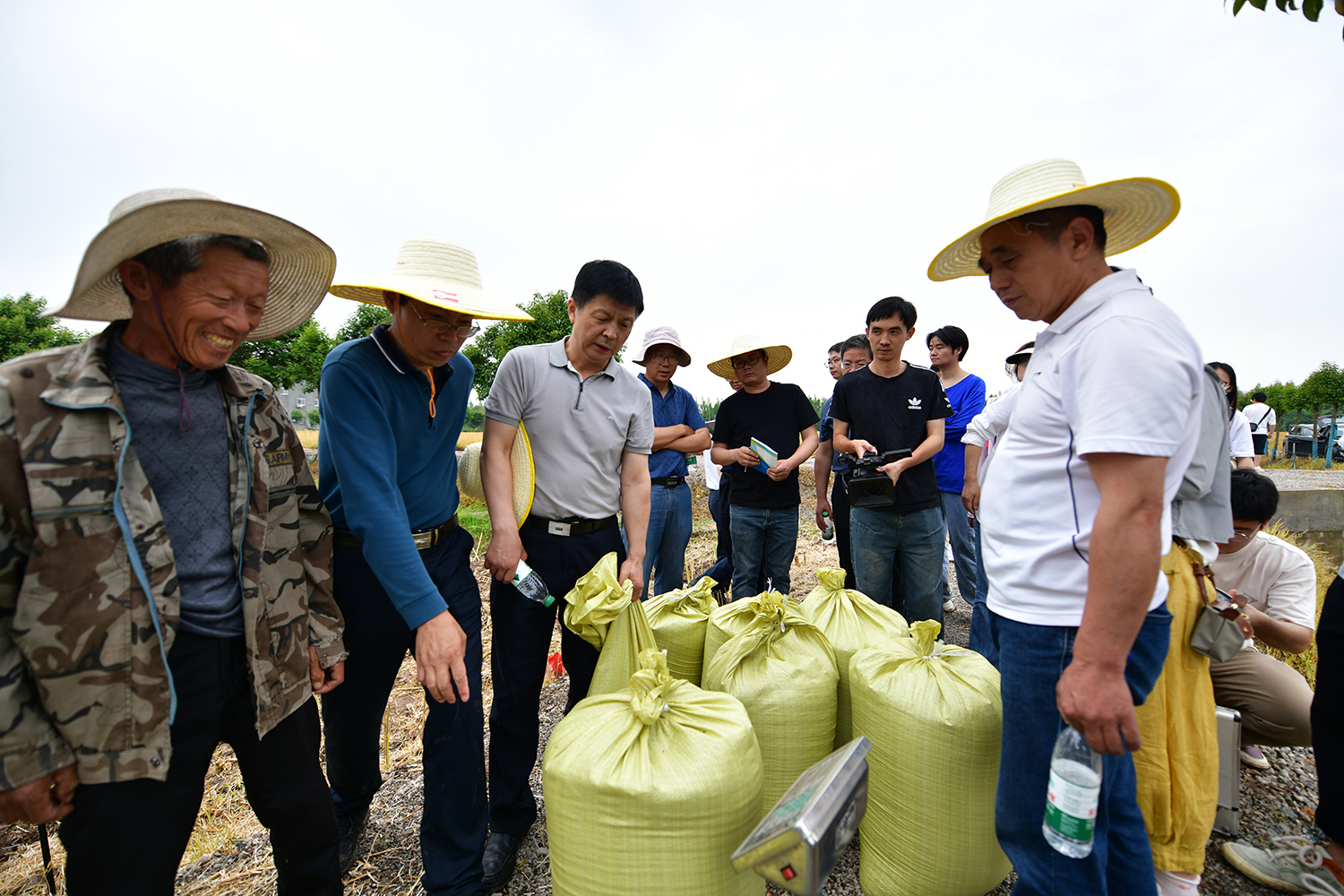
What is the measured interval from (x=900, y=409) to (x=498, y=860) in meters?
2.68

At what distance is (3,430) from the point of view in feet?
3.09

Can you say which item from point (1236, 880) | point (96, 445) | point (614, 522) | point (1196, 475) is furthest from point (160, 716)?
point (1236, 880)

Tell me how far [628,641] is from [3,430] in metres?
1.43

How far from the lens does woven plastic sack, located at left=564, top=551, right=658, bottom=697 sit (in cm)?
176

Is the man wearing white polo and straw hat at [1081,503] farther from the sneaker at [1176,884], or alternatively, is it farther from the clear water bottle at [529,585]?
the clear water bottle at [529,585]

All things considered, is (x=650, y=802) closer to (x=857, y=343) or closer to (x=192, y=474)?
(x=192, y=474)

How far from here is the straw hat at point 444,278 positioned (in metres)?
1.54

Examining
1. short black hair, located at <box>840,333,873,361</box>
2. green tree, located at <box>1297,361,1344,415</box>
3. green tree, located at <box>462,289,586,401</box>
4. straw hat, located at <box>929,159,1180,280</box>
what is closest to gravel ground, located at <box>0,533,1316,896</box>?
straw hat, located at <box>929,159,1180,280</box>

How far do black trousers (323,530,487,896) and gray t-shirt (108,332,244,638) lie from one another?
1.21 feet

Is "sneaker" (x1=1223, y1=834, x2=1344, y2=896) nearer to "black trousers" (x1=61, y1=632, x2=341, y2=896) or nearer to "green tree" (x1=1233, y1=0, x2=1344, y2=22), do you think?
"green tree" (x1=1233, y1=0, x2=1344, y2=22)

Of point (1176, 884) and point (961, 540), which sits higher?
point (961, 540)

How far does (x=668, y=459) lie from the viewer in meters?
3.71

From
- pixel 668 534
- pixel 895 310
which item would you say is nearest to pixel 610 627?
pixel 668 534

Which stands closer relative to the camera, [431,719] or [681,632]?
[431,719]
